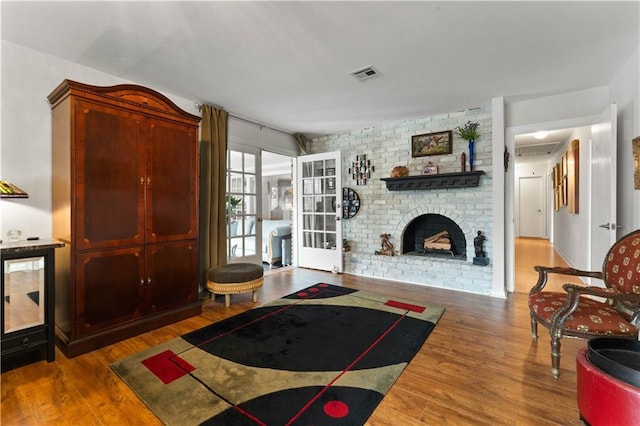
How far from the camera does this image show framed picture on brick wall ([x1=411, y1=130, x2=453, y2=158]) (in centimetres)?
402

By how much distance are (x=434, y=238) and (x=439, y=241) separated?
10cm

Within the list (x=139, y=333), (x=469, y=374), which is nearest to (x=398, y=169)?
(x=469, y=374)

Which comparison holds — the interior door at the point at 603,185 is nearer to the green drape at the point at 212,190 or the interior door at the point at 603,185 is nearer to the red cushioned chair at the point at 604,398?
the red cushioned chair at the point at 604,398

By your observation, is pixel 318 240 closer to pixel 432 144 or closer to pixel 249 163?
pixel 249 163

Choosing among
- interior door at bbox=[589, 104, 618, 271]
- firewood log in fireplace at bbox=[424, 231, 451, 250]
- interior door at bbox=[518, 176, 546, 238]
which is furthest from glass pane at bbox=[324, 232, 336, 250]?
interior door at bbox=[518, 176, 546, 238]

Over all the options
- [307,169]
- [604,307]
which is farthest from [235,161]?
[604,307]

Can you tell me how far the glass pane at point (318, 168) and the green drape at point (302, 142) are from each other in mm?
330

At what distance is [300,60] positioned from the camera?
2555 mm

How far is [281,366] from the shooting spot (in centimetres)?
200

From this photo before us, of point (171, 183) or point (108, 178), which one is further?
point (171, 183)

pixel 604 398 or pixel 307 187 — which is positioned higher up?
pixel 307 187

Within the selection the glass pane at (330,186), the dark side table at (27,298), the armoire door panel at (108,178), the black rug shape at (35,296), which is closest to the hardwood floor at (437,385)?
the dark side table at (27,298)

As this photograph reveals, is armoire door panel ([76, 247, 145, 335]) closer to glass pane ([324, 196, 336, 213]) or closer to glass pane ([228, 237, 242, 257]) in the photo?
glass pane ([228, 237, 242, 257])

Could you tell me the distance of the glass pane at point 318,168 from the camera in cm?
502
